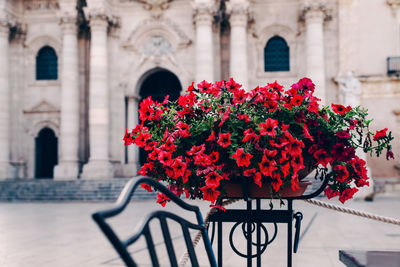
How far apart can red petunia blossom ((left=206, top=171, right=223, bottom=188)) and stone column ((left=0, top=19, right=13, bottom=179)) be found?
2573 cm

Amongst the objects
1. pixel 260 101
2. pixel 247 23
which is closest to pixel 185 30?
pixel 247 23

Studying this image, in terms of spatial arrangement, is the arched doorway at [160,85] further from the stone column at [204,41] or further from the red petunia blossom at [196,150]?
the red petunia blossom at [196,150]

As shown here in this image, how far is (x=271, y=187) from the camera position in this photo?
3521mm

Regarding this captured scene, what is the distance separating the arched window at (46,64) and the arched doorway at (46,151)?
9.94 ft

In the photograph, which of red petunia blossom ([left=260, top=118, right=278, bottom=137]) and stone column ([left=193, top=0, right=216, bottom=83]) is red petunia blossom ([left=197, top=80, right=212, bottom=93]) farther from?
stone column ([left=193, top=0, right=216, bottom=83])

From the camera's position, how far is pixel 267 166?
333 centimetres

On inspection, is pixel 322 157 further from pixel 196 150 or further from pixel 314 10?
pixel 314 10

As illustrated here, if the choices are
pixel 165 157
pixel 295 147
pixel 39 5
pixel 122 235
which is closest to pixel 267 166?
pixel 295 147

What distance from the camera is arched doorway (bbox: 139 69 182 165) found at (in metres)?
28.8

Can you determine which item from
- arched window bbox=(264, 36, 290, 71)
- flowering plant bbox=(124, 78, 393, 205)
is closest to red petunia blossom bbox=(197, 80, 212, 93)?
flowering plant bbox=(124, 78, 393, 205)

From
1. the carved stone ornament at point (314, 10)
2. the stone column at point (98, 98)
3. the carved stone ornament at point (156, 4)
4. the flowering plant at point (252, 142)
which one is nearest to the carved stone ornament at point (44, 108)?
the stone column at point (98, 98)

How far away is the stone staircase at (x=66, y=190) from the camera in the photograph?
74.4 ft

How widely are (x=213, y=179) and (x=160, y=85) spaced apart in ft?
85.5

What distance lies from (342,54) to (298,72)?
7.78 feet
